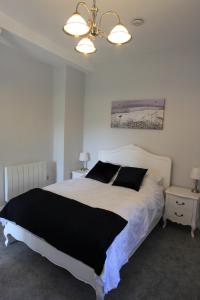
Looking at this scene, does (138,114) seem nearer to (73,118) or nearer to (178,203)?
(73,118)

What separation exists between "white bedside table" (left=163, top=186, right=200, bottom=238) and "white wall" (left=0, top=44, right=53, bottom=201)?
2428mm

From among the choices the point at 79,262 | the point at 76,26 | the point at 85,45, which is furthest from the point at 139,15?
the point at 79,262

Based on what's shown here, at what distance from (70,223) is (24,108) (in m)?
2.35

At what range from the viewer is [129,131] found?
3.77m

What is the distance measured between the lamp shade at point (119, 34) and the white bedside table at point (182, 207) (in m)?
2.21

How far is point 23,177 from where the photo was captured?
3.54 m

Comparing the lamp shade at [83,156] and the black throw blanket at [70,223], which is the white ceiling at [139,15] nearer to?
the lamp shade at [83,156]

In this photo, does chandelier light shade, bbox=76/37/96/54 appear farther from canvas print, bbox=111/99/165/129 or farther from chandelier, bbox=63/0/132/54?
canvas print, bbox=111/99/165/129

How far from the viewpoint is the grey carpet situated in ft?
6.05

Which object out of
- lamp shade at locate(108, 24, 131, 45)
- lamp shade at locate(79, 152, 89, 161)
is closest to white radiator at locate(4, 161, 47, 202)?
lamp shade at locate(79, 152, 89, 161)

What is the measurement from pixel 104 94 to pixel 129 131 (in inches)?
36.5

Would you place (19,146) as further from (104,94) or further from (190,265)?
(190,265)

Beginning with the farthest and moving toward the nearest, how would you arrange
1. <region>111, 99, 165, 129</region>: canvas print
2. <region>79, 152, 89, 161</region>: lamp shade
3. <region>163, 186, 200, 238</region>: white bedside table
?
1. <region>79, 152, 89, 161</region>: lamp shade
2. <region>111, 99, 165, 129</region>: canvas print
3. <region>163, 186, 200, 238</region>: white bedside table

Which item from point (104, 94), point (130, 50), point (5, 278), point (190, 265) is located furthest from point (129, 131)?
point (5, 278)
